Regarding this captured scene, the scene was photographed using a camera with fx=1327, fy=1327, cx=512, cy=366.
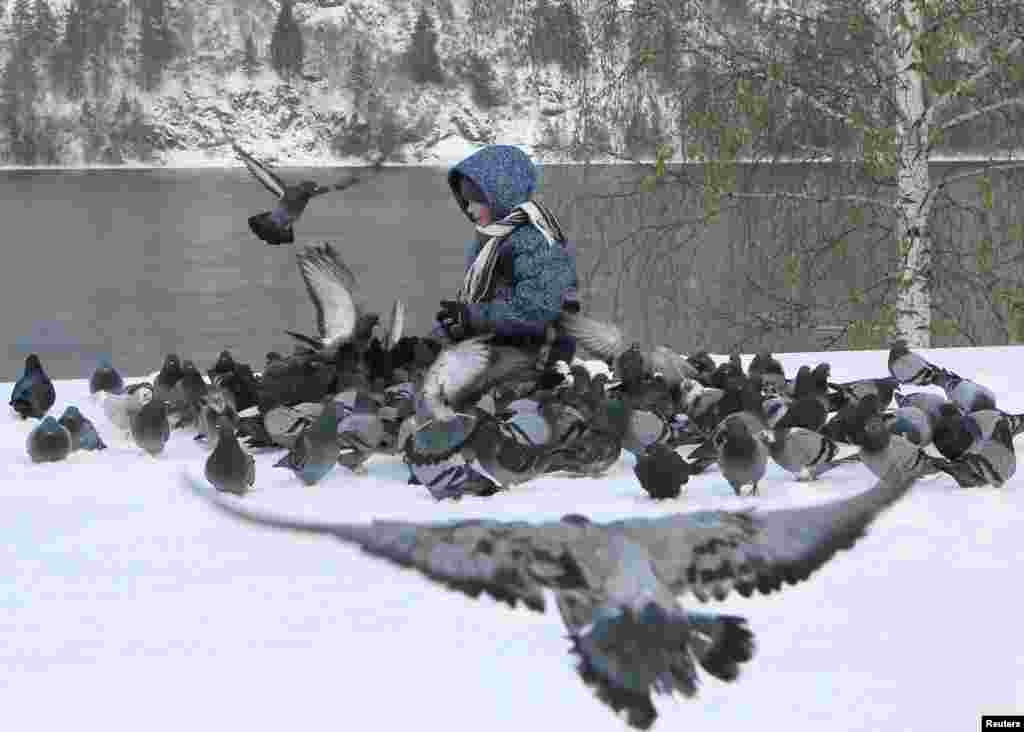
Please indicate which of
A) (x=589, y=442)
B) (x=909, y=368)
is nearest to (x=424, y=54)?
(x=909, y=368)

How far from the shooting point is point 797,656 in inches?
94.4

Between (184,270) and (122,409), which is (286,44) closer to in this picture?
(184,270)

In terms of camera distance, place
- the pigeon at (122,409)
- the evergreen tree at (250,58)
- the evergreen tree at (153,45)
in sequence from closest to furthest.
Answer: the pigeon at (122,409) < the evergreen tree at (153,45) < the evergreen tree at (250,58)

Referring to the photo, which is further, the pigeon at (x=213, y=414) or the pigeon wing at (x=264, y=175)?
the pigeon wing at (x=264, y=175)

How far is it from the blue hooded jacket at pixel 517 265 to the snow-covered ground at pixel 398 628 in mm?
758

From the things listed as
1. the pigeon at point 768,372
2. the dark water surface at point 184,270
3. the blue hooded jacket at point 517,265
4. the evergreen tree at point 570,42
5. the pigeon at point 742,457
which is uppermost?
the evergreen tree at point 570,42

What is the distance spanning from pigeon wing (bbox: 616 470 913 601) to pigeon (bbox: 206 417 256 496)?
1.86 metres

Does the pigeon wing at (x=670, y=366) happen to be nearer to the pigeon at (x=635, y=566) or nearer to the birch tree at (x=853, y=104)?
the pigeon at (x=635, y=566)

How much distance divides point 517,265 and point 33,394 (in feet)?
6.06

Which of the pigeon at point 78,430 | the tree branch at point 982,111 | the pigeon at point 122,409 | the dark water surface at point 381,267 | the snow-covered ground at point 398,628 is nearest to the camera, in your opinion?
the snow-covered ground at point 398,628

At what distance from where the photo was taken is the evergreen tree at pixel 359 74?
242ft

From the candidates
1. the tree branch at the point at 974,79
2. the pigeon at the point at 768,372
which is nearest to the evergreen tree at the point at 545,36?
A: the tree branch at the point at 974,79

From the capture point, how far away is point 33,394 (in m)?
4.71

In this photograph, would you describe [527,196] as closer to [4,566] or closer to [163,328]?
[4,566]
